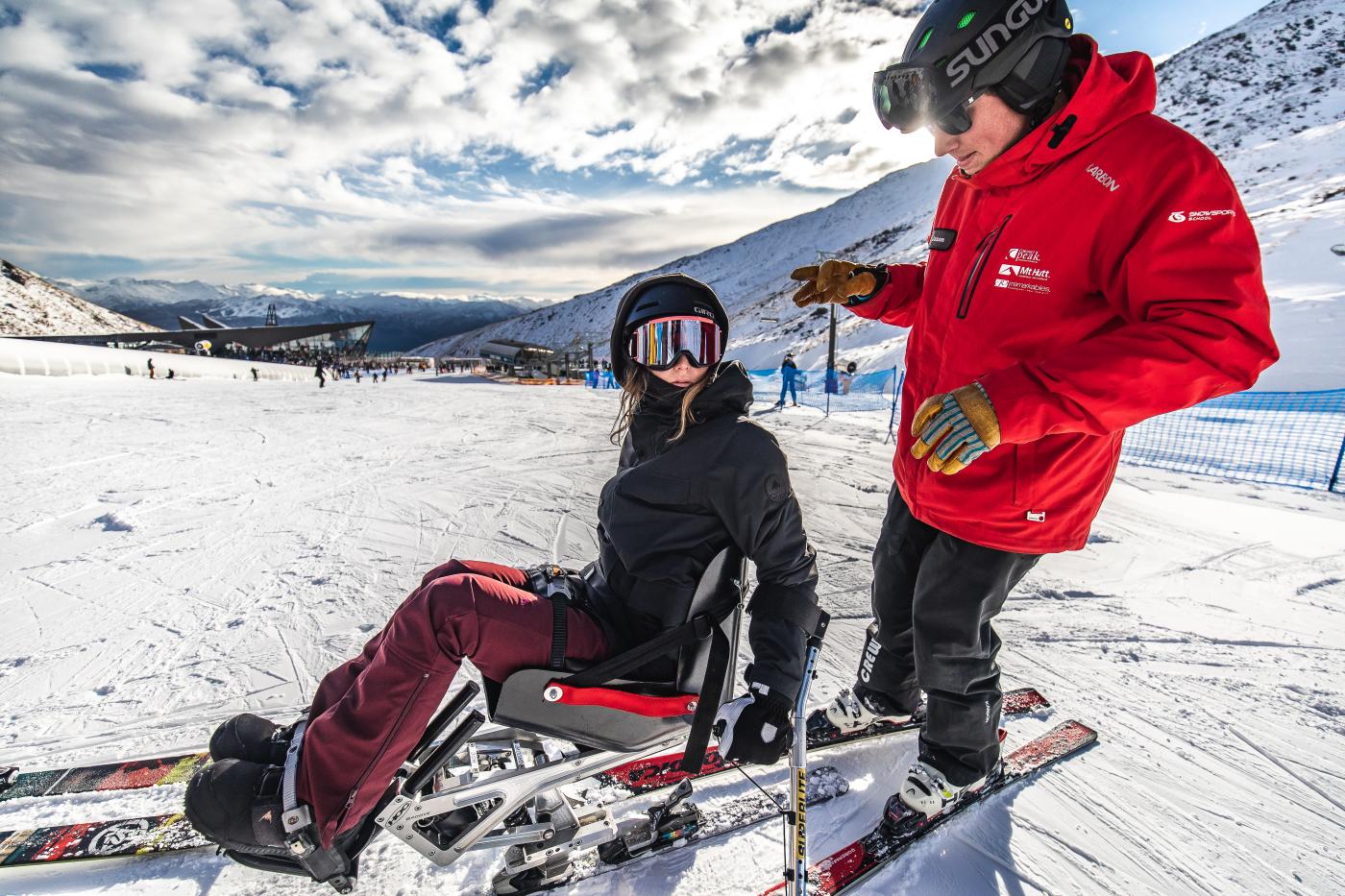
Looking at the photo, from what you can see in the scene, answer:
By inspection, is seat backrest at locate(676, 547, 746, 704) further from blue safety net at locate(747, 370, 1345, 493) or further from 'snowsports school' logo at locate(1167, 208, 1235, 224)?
blue safety net at locate(747, 370, 1345, 493)

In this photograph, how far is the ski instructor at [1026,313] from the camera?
1.17m

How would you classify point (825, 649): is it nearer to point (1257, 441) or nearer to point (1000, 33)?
point (1000, 33)

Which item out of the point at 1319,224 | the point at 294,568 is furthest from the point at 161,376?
the point at 1319,224

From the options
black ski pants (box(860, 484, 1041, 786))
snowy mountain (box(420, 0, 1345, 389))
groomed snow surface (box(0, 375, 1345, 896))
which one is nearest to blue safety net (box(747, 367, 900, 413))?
snowy mountain (box(420, 0, 1345, 389))

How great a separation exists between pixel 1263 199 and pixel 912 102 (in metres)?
36.3

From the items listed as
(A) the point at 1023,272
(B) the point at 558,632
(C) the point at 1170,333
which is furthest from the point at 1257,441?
(B) the point at 558,632

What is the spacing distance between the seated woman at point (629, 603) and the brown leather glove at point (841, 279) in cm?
55

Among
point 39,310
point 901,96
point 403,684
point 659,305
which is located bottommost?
point 403,684

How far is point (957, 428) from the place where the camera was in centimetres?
127

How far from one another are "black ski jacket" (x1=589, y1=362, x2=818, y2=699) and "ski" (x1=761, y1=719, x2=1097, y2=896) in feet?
2.17

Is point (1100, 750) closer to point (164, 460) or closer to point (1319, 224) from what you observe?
point (164, 460)

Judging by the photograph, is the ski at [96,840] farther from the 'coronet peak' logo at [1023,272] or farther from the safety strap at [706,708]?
the 'coronet peak' logo at [1023,272]

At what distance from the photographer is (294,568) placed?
12.3 feet

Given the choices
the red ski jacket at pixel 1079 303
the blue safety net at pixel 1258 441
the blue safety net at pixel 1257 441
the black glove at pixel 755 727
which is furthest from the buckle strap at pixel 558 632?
the blue safety net at pixel 1258 441
